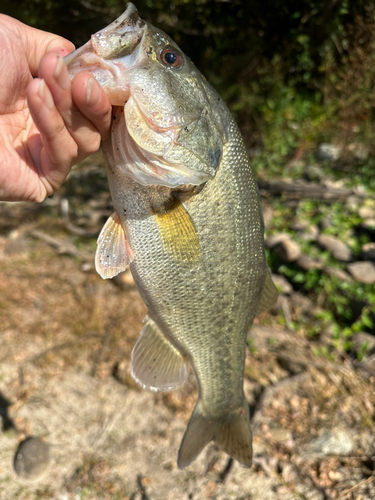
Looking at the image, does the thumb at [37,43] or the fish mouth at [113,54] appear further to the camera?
the thumb at [37,43]

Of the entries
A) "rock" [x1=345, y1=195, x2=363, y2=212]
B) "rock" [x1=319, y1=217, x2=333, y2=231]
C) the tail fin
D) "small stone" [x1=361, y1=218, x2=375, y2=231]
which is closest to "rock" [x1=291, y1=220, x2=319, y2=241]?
"rock" [x1=319, y1=217, x2=333, y2=231]

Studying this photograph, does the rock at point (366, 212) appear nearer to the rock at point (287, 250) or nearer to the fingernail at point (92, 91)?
the rock at point (287, 250)

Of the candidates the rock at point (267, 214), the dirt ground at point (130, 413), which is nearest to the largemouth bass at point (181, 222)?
the dirt ground at point (130, 413)

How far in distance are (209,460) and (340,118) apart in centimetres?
659

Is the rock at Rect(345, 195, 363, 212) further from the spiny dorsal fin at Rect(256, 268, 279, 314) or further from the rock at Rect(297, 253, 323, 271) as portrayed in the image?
the spiny dorsal fin at Rect(256, 268, 279, 314)

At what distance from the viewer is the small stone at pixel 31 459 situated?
2826 mm

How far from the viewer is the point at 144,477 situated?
283 cm

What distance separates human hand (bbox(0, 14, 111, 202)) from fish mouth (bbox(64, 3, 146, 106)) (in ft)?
0.19

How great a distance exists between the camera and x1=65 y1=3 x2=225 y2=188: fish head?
1227mm

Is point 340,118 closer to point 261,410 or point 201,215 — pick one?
point 261,410

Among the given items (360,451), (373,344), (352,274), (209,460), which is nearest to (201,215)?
(209,460)

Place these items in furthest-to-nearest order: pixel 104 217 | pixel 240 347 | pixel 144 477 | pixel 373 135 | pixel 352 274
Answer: pixel 373 135 → pixel 104 217 → pixel 352 274 → pixel 144 477 → pixel 240 347

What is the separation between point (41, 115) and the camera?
123cm

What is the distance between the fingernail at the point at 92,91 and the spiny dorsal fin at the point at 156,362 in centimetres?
113
